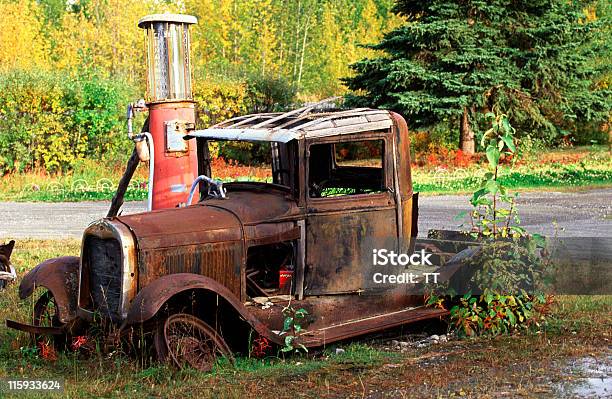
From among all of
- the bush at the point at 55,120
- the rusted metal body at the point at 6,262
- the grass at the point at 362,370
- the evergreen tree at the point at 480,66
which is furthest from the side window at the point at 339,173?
the evergreen tree at the point at 480,66

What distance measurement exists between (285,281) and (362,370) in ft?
4.00

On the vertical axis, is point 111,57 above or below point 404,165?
above

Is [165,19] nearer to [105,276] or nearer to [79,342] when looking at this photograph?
[105,276]

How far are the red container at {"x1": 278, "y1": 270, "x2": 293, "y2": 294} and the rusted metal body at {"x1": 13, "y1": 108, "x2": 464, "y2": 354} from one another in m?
0.05

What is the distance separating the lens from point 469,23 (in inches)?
957

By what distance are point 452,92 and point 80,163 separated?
1024 cm

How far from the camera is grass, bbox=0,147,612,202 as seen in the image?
18.8 meters

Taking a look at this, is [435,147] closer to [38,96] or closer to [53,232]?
[38,96]

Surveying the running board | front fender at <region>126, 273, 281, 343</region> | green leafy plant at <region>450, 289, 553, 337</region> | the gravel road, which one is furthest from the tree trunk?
front fender at <region>126, 273, 281, 343</region>

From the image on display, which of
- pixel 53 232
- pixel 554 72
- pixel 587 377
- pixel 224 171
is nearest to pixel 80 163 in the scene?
pixel 224 171

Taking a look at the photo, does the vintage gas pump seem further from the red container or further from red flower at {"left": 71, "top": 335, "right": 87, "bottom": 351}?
red flower at {"left": 71, "top": 335, "right": 87, "bottom": 351}

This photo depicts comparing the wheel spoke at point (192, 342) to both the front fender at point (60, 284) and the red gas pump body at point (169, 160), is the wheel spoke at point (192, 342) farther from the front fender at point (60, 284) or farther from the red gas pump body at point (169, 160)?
the red gas pump body at point (169, 160)

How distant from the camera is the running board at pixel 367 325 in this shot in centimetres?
657

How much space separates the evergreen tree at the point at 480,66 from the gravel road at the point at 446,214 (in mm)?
5808
